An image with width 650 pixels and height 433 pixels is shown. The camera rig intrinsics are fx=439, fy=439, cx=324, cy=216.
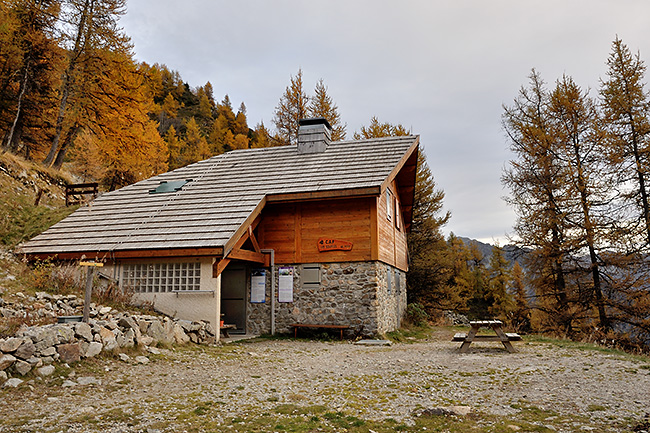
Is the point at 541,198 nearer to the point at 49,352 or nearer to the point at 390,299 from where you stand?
the point at 390,299

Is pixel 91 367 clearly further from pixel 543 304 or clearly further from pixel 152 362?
pixel 543 304

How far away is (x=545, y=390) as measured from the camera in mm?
6375

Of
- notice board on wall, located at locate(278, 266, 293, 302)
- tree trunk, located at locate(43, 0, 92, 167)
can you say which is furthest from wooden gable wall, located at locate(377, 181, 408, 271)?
tree trunk, located at locate(43, 0, 92, 167)

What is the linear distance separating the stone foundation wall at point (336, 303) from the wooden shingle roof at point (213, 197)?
8.20ft

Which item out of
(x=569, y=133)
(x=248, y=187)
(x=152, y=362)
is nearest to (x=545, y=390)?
(x=152, y=362)

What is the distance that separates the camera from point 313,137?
57.4 ft

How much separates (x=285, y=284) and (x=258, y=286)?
3.18ft

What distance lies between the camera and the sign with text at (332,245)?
1367 centimetres

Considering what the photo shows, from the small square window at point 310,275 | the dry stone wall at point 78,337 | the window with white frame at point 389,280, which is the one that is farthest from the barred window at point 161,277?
the window with white frame at point 389,280

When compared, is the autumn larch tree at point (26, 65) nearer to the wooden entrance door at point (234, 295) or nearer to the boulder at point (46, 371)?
the wooden entrance door at point (234, 295)

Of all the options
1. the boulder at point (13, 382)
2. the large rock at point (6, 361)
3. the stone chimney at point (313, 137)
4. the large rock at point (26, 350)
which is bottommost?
the boulder at point (13, 382)

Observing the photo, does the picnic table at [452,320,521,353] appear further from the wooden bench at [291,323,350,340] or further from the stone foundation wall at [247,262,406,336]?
the wooden bench at [291,323,350,340]

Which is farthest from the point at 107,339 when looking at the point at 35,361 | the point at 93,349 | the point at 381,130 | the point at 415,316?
the point at 381,130

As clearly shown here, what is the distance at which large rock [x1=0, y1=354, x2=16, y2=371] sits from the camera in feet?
19.6
